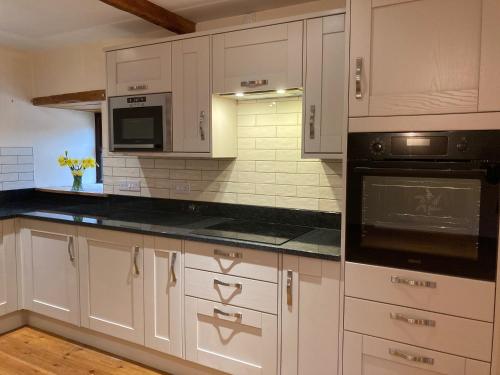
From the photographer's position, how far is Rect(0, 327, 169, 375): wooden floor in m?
2.59

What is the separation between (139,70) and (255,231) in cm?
137

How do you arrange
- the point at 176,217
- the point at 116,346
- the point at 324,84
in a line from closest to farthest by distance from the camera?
the point at 324,84
the point at 116,346
the point at 176,217

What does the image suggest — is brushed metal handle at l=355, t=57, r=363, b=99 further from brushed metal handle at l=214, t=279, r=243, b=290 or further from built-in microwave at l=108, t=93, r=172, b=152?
built-in microwave at l=108, t=93, r=172, b=152

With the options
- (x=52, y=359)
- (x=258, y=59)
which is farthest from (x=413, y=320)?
(x=52, y=359)

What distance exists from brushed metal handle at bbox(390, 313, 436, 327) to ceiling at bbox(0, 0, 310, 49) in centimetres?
188

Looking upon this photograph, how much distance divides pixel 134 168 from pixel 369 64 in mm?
2141

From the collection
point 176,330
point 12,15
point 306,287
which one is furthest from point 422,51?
point 12,15

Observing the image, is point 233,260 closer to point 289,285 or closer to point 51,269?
point 289,285

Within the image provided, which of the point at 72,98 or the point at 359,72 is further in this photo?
the point at 72,98

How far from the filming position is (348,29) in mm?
1812

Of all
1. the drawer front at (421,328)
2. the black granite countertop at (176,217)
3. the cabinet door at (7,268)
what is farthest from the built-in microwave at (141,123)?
the drawer front at (421,328)

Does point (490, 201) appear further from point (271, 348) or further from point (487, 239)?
point (271, 348)

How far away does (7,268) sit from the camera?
3.04m

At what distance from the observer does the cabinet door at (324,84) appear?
2.09 meters
